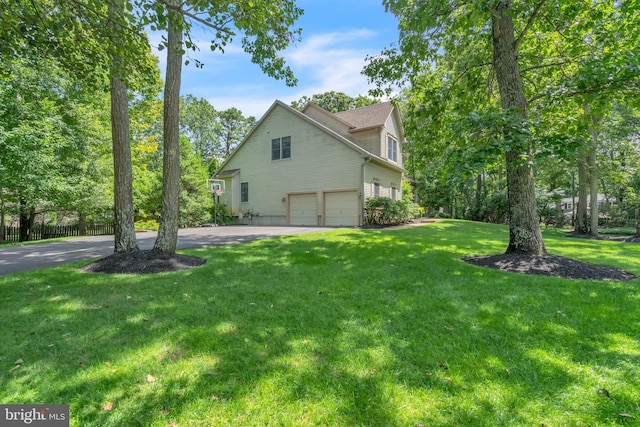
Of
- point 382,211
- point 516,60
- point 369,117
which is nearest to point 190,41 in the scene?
point 516,60

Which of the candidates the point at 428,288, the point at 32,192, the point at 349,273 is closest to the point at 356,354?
the point at 428,288

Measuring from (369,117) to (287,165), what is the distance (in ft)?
20.2

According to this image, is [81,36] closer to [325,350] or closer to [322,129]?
[325,350]

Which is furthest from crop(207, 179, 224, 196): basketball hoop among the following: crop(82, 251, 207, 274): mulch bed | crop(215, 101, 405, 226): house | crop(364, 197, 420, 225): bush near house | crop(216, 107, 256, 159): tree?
crop(216, 107, 256, 159): tree

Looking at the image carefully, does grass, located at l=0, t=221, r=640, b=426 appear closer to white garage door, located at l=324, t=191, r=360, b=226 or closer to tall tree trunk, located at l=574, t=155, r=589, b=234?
white garage door, located at l=324, t=191, r=360, b=226

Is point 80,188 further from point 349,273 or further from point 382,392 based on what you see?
point 382,392

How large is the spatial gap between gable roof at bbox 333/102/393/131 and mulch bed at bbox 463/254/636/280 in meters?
12.8

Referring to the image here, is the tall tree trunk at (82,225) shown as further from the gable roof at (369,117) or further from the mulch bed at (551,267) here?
the mulch bed at (551,267)

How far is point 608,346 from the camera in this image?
267cm

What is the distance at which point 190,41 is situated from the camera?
4.55 meters

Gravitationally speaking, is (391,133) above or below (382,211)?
above

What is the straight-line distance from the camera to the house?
1600cm

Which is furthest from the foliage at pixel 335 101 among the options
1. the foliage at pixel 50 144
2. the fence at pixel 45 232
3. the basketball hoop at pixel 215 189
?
the fence at pixel 45 232

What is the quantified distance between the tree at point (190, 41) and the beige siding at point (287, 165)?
7608 millimetres
